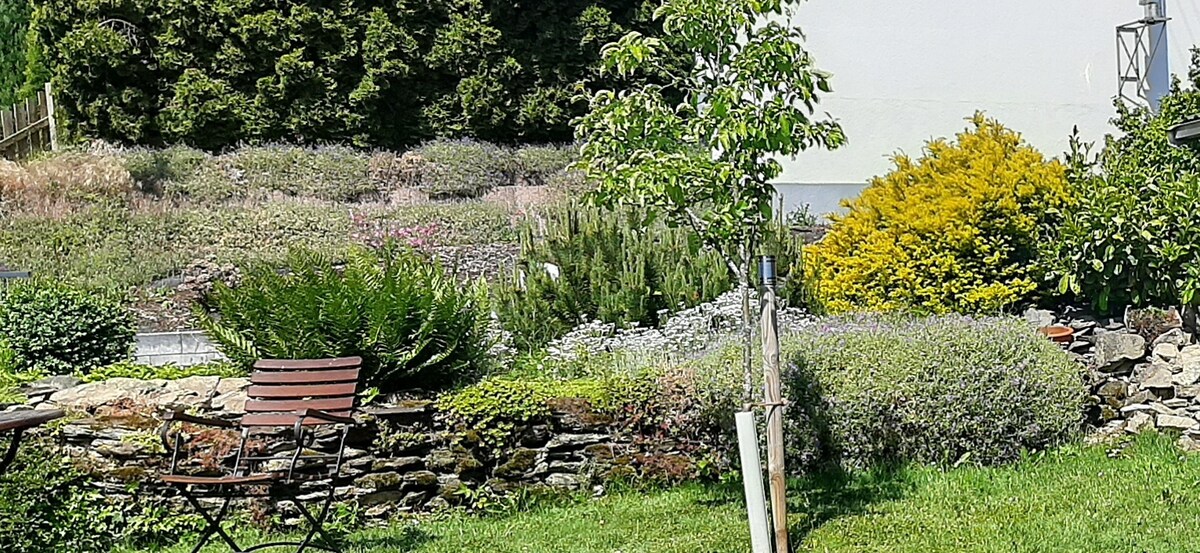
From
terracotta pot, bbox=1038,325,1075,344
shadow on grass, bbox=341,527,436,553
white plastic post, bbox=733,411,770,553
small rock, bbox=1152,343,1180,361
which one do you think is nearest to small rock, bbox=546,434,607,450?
shadow on grass, bbox=341,527,436,553

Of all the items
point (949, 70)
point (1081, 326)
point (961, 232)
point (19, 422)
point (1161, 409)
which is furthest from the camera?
point (949, 70)

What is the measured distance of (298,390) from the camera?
5.03m

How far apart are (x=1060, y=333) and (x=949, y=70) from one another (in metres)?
5.82

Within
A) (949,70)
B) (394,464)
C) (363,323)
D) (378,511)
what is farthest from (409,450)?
(949,70)

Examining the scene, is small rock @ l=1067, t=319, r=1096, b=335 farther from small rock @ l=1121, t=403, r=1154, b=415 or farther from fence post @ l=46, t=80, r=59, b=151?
fence post @ l=46, t=80, r=59, b=151

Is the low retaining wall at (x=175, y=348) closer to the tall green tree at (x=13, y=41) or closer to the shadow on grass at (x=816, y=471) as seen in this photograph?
the shadow on grass at (x=816, y=471)

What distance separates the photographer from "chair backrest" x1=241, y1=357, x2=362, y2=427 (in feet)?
16.0

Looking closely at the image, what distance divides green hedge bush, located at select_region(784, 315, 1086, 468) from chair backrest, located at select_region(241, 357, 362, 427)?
2328 mm

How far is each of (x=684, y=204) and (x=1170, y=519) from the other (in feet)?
8.51

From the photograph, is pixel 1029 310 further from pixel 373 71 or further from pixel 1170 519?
pixel 373 71

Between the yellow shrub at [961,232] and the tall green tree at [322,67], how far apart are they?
988 cm

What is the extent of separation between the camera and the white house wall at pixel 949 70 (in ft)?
38.5

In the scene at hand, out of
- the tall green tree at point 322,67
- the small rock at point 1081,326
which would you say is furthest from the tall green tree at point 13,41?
the small rock at point 1081,326

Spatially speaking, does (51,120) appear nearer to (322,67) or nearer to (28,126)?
(28,126)
